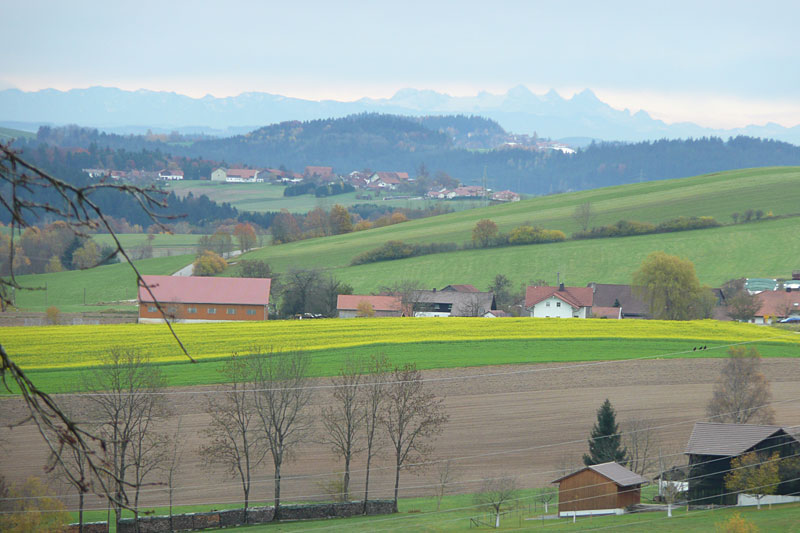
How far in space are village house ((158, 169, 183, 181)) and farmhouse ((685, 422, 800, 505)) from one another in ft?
501

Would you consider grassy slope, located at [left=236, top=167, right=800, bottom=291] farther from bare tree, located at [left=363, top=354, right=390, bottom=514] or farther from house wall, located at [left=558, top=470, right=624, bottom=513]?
house wall, located at [left=558, top=470, right=624, bottom=513]

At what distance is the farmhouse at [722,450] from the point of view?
92.0ft

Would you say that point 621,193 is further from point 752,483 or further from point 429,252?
point 752,483

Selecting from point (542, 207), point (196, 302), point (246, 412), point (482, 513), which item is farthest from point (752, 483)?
point (542, 207)

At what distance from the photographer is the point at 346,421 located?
32.1 meters

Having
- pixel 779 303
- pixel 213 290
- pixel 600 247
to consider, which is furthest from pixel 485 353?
pixel 600 247

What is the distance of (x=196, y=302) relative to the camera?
185 ft

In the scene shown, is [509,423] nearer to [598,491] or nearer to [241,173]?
[598,491]

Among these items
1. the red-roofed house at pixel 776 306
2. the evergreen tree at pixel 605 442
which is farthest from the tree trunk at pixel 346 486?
the red-roofed house at pixel 776 306

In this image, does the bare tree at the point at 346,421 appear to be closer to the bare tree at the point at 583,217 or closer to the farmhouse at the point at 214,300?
the farmhouse at the point at 214,300

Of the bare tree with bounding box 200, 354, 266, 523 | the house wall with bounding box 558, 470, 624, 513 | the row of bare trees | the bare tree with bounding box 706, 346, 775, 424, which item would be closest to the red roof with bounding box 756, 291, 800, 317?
the bare tree with bounding box 706, 346, 775, 424

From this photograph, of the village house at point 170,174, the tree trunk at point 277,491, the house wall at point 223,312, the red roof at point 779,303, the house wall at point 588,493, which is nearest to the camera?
the house wall at point 588,493

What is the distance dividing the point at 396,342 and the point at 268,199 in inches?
4653

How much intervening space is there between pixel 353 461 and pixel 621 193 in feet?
272
